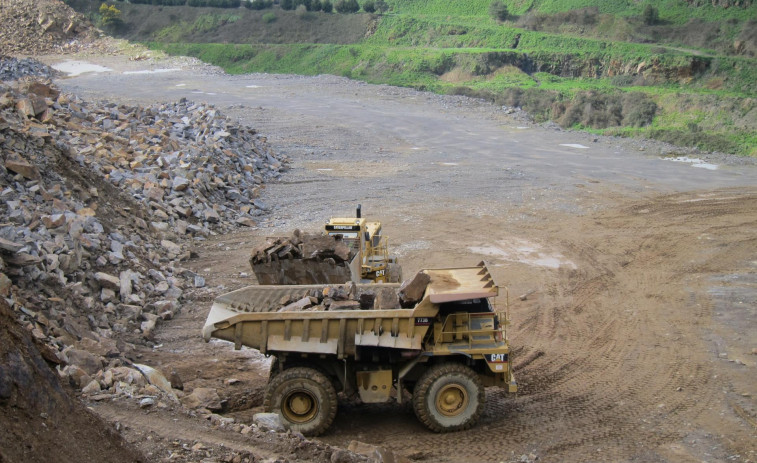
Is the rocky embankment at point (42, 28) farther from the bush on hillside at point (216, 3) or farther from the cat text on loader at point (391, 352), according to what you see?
the cat text on loader at point (391, 352)

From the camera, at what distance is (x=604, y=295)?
17.3m

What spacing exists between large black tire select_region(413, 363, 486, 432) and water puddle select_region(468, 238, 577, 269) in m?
9.39

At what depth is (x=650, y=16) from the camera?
179 ft

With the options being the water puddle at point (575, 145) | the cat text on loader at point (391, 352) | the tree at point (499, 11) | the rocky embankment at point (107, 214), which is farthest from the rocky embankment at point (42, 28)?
the cat text on loader at point (391, 352)

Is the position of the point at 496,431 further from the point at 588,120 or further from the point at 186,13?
the point at 186,13

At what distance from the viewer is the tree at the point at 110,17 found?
72.3m

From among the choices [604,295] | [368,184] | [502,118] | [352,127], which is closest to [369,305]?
[604,295]

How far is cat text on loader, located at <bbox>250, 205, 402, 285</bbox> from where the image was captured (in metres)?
14.5

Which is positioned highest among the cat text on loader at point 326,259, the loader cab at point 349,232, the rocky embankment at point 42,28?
the rocky embankment at point 42,28

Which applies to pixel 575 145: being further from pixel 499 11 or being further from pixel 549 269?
pixel 499 11

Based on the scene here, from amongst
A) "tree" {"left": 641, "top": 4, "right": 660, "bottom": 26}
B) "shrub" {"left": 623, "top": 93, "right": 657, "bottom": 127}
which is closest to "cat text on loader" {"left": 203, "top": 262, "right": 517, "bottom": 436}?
"shrub" {"left": 623, "top": 93, "right": 657, "bottom": 127}

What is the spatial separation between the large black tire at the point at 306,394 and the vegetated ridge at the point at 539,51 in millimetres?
28853

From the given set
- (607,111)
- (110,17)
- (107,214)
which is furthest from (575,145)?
(110,17)

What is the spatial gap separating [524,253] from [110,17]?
63832 mm
